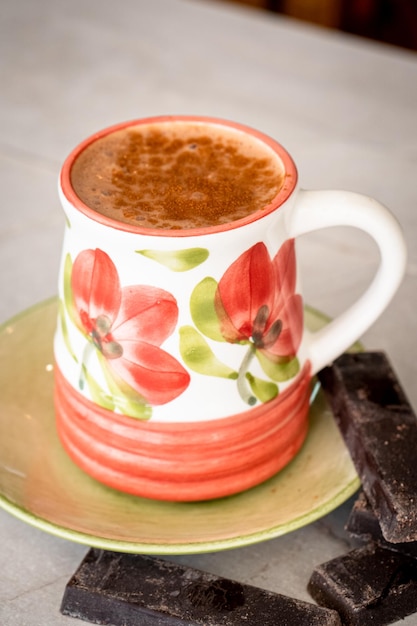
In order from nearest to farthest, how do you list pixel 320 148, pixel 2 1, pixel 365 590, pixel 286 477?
pixel 365 590
pixel 286 477
pixel 320 148
pixel 2 1

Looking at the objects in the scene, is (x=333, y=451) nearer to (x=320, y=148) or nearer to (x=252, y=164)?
(x=252, y=164)

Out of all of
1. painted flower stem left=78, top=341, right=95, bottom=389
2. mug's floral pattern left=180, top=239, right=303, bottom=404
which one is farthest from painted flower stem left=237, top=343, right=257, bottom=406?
painted flower stem left=78, top=341, right=95, bottom=389

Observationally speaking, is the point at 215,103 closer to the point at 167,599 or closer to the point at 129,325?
the point at 129,325

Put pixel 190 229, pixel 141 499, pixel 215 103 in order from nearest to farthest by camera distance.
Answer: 1. pixel 190 229
2. pixel 141 499
3. pixel 215 103

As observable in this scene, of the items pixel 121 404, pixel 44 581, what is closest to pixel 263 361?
pixel 121 404

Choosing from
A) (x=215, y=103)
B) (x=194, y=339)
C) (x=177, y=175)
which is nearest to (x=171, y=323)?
(x=194, y=339)

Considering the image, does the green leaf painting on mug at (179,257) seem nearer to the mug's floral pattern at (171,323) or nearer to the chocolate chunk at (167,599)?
the mug's floral pattern at (171,323)

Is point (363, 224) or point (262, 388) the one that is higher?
point (363, 224)
